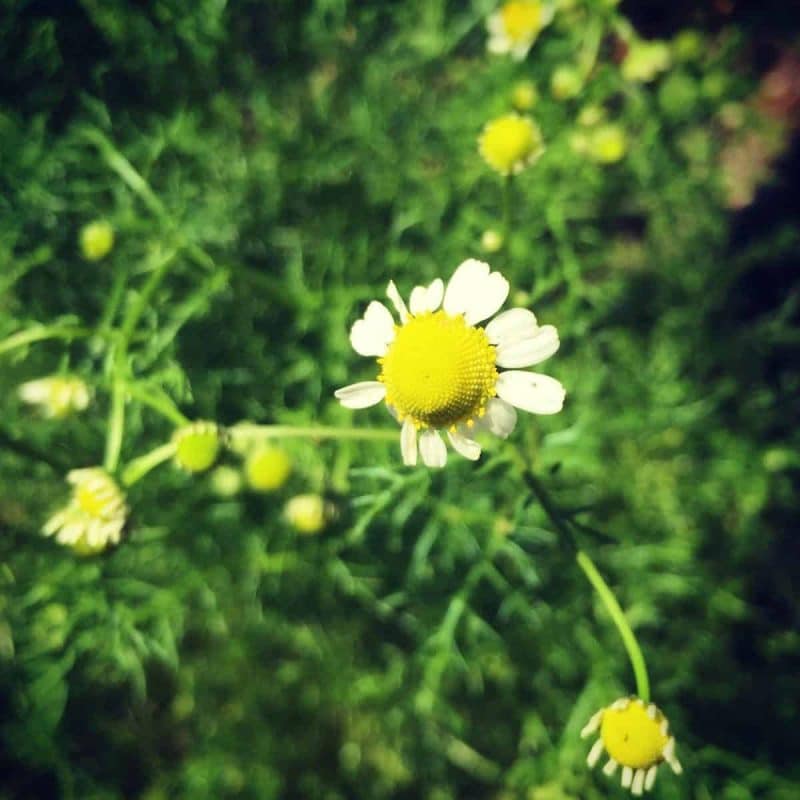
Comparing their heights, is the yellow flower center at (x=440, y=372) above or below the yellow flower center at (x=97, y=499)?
above

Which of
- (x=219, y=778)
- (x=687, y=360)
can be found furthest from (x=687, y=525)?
(x=219, y=778)

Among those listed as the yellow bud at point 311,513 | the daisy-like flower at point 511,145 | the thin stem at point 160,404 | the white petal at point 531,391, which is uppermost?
the daisy-like flower at point 511,145

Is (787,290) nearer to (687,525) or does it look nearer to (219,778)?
(687,525)

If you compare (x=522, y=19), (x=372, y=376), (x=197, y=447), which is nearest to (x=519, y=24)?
(x=522, y=19)

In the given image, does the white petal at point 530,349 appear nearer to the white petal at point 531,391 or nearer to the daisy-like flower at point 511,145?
the white petal at point 531,391

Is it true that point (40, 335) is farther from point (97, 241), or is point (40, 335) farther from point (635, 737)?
point (635, 737)

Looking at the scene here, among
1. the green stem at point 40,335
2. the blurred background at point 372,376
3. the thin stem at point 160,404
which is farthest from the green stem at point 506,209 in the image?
the green stem at point 40,335

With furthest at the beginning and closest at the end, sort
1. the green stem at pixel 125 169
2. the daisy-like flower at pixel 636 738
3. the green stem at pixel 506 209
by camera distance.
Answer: the green stem at pixel 125 169, the green stem at pixel 506 209, the daisy-like flower at pixel 636 738
